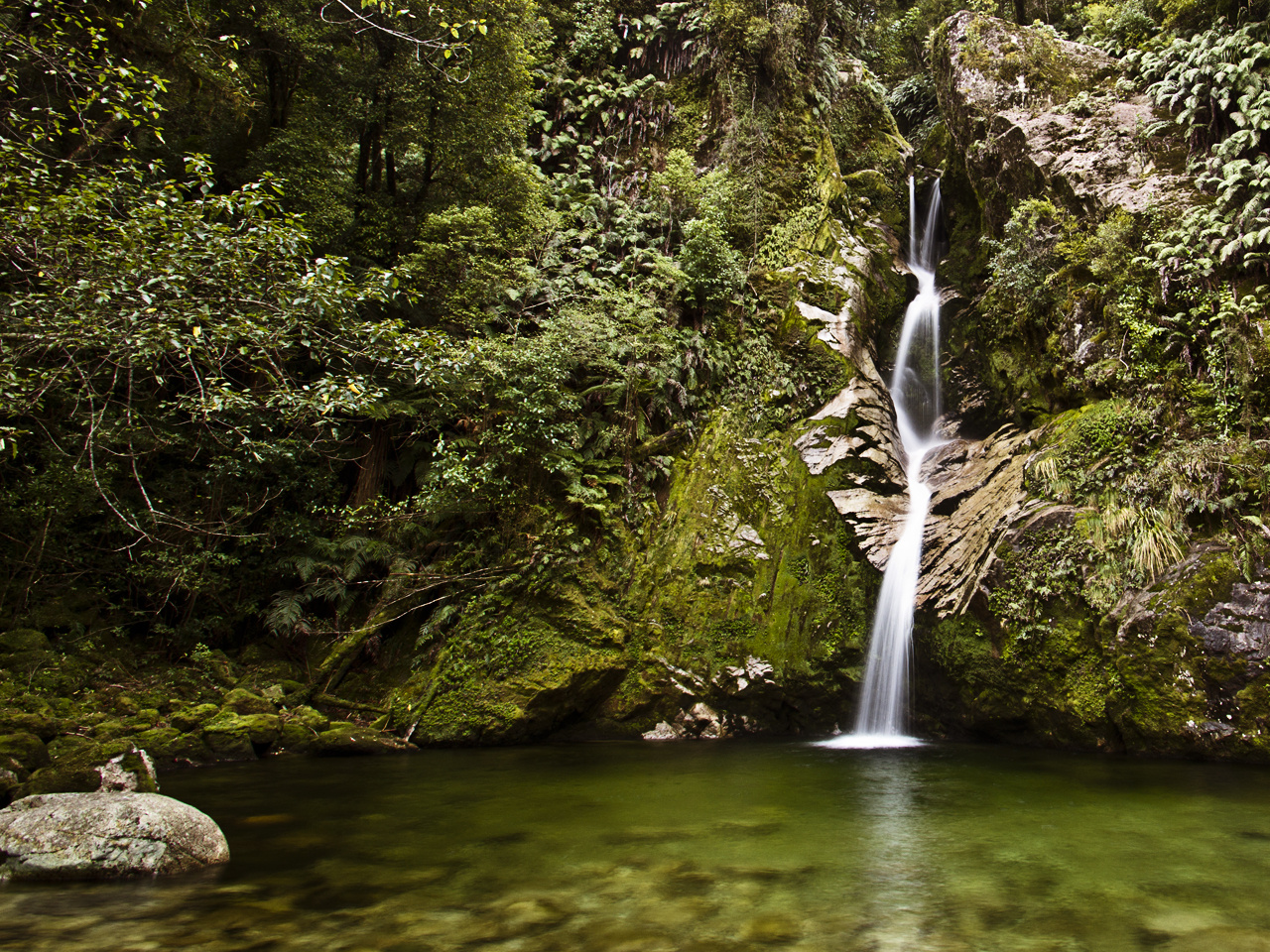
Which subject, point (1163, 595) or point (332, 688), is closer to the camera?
point (1163, 595)

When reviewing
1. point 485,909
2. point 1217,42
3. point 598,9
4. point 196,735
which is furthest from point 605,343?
point 598,9

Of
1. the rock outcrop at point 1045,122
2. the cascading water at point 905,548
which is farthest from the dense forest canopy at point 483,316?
the cascading water at point 905,548

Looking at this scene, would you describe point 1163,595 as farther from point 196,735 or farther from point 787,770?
point 196,735

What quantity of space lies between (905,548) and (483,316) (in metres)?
8.23

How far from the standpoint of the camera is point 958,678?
9.83 meters

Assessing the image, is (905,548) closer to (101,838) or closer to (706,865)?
(706,865)

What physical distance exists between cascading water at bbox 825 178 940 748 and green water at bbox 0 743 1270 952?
2406 mm

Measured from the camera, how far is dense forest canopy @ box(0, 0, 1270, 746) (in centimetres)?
802

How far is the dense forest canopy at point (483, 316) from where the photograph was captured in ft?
26.3

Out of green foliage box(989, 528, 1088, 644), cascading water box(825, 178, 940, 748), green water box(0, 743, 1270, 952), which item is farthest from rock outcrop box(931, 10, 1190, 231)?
green water box(0, 743, 1270, 952)

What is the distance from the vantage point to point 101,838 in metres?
4.67

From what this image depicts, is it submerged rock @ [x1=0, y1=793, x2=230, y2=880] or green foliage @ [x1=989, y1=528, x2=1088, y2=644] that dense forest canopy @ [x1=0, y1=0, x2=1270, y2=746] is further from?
submerged rock @ [x1=0, y1=793, x2=230, y2=880]

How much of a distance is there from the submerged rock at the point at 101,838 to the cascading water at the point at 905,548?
7.81 m

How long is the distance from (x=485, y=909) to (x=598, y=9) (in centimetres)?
2051
